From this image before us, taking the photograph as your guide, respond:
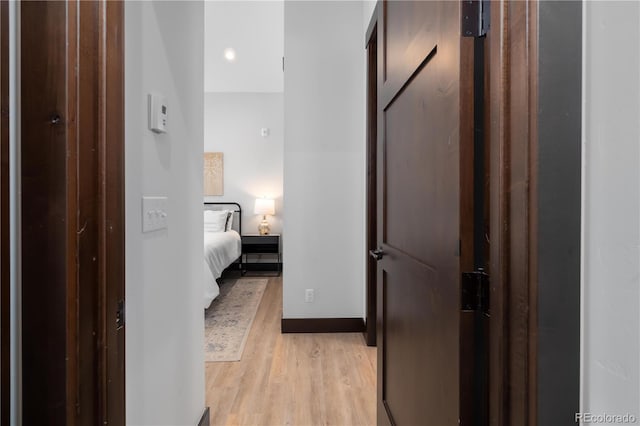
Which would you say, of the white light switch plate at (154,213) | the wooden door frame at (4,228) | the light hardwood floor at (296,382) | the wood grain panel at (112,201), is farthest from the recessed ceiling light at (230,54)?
the wooden door frame at (4,228)

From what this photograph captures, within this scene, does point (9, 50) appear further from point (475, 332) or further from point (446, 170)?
point (475, 332)

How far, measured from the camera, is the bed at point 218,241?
339cm

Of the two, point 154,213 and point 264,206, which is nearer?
point 154,213

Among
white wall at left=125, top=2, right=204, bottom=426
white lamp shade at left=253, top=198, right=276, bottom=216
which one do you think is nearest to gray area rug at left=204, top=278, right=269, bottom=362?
white wall at left=125, top=2, right=204, bottom=426

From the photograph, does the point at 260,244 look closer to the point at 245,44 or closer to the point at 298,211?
the point at 298,211

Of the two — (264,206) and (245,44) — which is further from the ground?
(245,44)

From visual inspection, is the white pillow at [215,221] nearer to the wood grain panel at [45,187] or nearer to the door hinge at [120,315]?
the door hinge at [120,315]

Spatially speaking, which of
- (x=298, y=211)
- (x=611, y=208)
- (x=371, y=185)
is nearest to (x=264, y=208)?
(x=298, y=211)

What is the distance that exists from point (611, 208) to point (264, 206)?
5.10m

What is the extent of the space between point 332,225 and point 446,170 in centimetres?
214

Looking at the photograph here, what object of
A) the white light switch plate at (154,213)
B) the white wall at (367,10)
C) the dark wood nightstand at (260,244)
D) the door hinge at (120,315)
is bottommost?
the dark wood nightstand at (260,244)

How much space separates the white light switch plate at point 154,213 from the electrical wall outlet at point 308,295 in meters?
1.93

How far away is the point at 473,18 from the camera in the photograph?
0.80 meters

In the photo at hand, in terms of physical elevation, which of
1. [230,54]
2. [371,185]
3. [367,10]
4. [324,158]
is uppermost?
[230,54]
